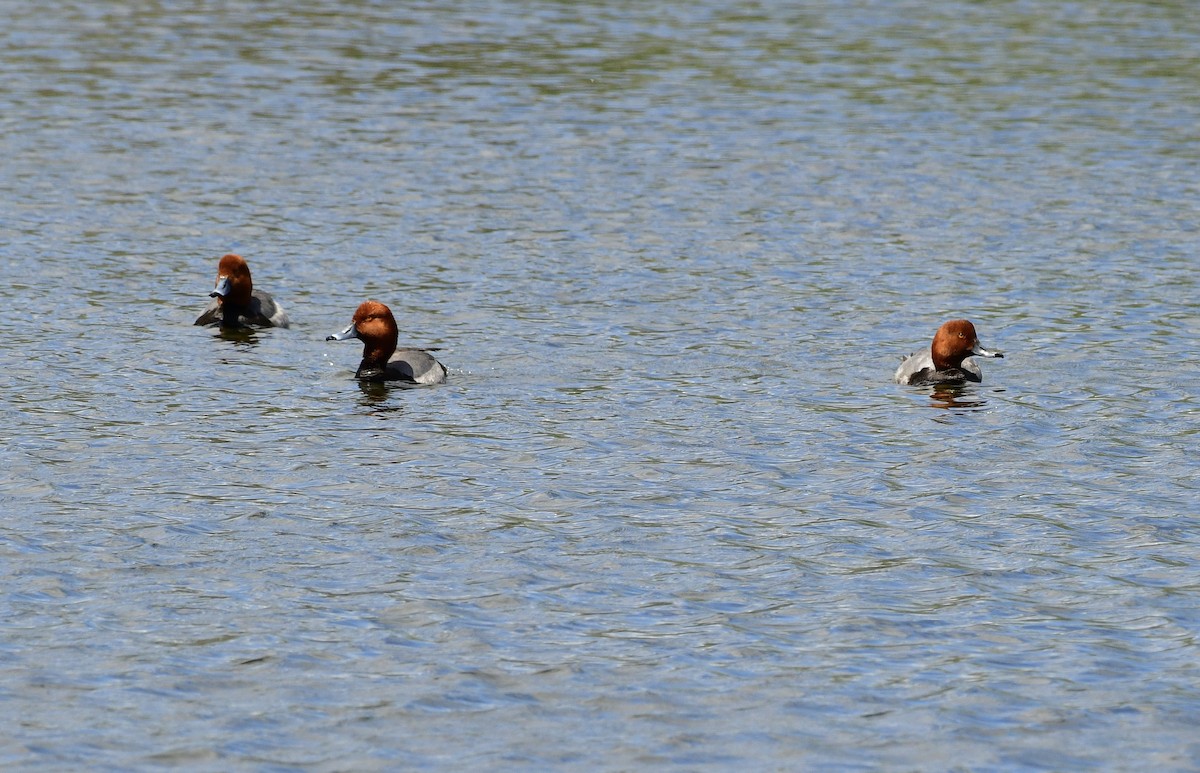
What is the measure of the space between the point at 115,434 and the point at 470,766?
8084mm

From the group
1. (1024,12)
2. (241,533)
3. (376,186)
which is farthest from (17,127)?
(1024,12)

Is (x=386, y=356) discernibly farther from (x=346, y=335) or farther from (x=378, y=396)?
(x=378, y=396)

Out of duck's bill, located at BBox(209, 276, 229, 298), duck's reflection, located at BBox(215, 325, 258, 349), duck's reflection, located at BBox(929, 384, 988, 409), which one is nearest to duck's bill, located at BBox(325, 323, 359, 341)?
duck's reflection, located at BBox(215, 325, 258, 349)

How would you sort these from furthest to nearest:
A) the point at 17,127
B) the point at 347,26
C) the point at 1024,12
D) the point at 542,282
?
the point at 1024,12
the point at 347,26
the point at 17,127
the point at 542,282

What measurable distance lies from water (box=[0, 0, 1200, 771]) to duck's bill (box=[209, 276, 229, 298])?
0.56m

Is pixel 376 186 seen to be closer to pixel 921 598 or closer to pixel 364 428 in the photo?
pixel 364 428

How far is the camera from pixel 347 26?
→ 167 ft

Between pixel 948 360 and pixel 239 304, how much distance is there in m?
8.41

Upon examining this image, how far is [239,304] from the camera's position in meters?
22.1

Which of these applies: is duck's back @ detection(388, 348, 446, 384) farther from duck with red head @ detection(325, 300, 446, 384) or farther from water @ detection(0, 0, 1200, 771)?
water @ detection(0, 0, 1200, 771)

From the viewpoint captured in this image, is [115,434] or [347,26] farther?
[347,26]

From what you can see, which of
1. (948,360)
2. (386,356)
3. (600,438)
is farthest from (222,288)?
(948,360)

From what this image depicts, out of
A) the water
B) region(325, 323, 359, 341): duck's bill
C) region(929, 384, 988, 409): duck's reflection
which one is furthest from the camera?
region(325, 323, 359, 341): duck's bill

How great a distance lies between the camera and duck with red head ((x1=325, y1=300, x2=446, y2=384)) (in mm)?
19922
